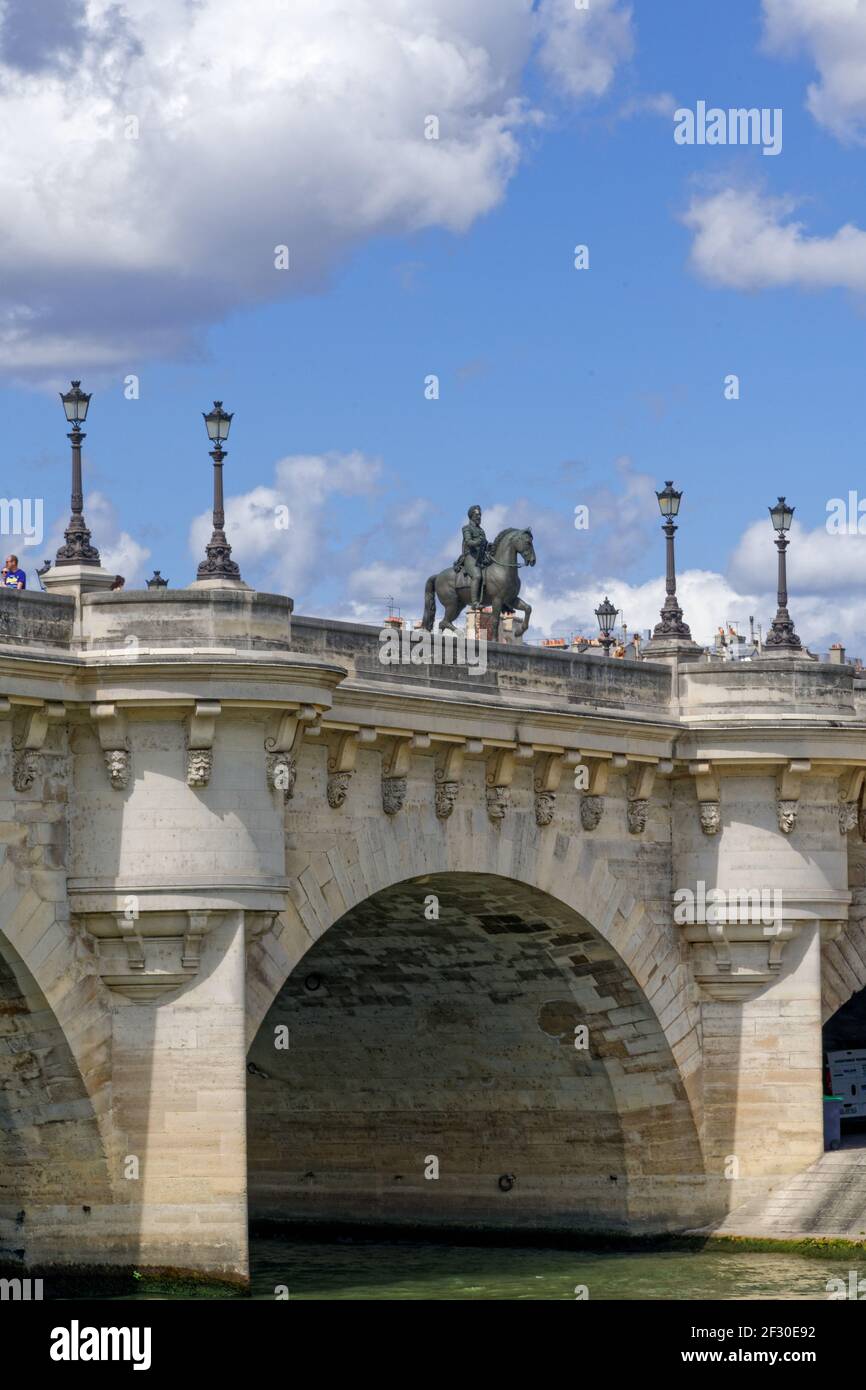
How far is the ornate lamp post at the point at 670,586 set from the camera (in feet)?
A: 166

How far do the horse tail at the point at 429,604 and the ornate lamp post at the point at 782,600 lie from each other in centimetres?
670

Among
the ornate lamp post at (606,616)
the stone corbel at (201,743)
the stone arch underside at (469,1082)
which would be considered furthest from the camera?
the ornate lamp post at (606,616)

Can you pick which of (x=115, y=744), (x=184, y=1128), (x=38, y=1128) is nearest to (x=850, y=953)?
(x=184, y=1128)

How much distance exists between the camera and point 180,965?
4100 centimetres

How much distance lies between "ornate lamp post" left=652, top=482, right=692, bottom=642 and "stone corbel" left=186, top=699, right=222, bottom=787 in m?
12.1

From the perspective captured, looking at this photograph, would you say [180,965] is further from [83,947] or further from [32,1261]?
[32,1261]

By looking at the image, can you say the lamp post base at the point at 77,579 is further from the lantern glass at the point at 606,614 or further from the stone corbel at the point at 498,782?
the lantern glass at the point at 606,614

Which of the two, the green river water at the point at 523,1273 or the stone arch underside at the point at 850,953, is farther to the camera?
the stone arch underside at the point at 850,953

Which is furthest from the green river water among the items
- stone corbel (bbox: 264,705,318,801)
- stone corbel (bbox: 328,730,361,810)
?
stone corbel (bbox: 264,705,318,801)

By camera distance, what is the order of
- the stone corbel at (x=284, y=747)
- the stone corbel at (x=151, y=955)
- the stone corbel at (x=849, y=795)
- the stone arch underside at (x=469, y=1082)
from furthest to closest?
the stone corbel at (x=849, y=795), the stone arch underside at (x=469, y=1082), the stone corbel at (x=284, y=747), the stone corbel at (x=151, y=955)

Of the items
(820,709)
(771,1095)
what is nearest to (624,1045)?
(771,1095)

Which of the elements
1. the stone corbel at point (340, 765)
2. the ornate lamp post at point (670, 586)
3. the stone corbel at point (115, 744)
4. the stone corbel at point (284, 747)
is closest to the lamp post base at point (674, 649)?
the ornate lamp post at point (670, 586)

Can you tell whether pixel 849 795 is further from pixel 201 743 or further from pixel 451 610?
pixel 201 743
